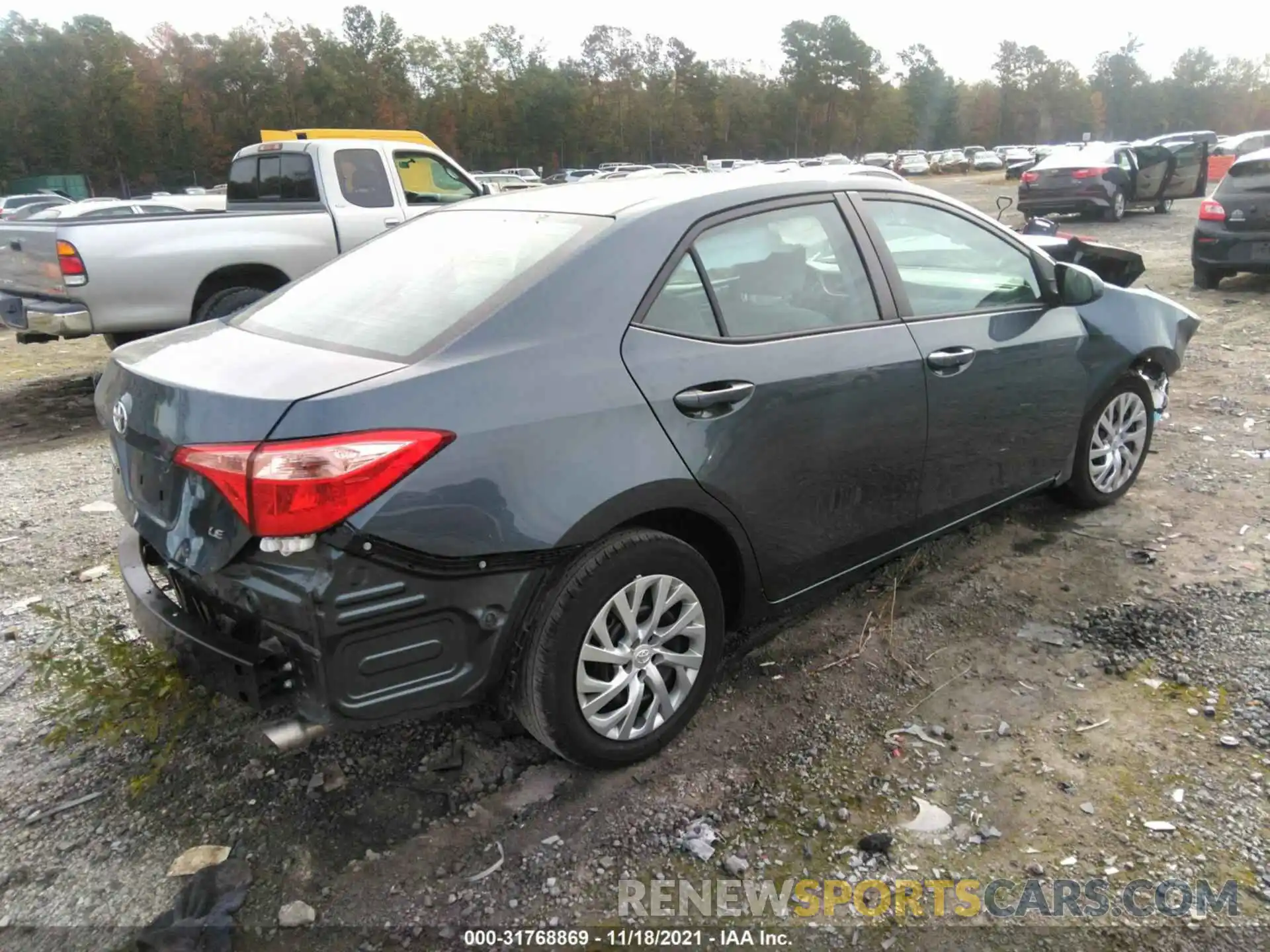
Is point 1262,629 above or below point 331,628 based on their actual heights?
below

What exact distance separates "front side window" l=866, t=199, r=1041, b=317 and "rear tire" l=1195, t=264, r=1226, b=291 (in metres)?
8.39

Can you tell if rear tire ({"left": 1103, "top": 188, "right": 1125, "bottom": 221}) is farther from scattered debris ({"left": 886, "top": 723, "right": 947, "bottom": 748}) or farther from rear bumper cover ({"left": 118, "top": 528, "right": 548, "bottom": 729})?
rear bumper cover ({"left": 118, "top": 528, "right": 548, "bottom": 729})

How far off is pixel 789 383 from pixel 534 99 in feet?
249

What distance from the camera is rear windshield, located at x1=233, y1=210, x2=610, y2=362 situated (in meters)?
2.56

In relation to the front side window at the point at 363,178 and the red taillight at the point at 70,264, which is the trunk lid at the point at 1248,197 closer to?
the front side window at the point at 363,178

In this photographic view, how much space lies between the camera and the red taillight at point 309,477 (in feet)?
7.00

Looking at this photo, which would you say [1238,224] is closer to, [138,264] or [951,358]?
[951,358]

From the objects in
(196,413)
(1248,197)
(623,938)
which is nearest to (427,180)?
(196,413)

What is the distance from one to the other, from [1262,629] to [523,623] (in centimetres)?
280

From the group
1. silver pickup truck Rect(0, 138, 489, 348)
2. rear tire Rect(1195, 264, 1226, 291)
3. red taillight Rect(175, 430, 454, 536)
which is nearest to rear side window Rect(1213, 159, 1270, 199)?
rear tire Rect(1195, 264, 1226, 291)

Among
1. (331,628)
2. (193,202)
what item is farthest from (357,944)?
(193,202)

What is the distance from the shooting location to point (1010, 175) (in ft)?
127

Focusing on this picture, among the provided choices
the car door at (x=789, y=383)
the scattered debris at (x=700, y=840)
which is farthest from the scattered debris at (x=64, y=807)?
the car door at (x=789, y=383)

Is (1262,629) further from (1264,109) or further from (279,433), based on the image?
(1264,109)
